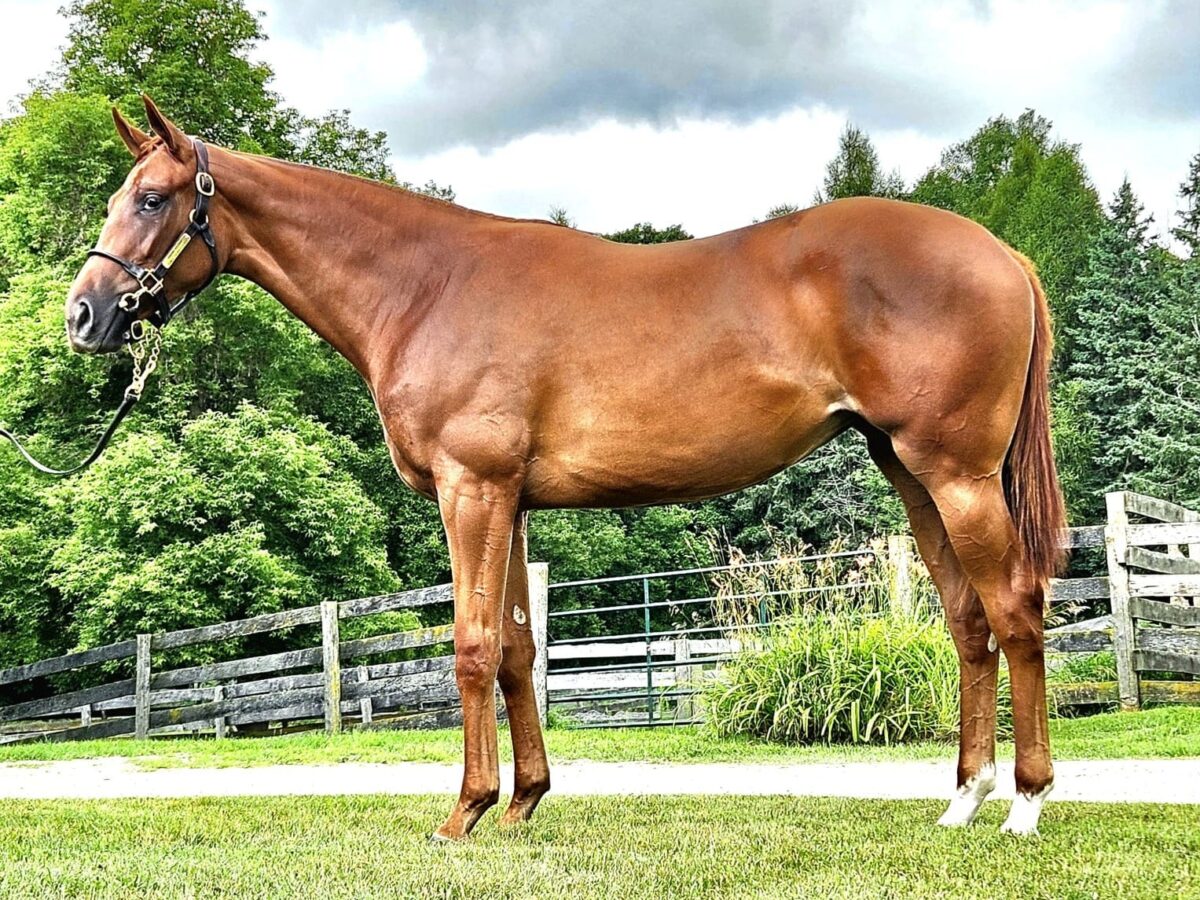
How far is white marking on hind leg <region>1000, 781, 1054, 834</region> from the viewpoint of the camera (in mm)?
3539

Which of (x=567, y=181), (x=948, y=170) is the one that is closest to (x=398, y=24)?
(x=567, y=181)

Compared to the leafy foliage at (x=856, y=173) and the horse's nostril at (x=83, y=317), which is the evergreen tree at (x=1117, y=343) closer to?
the leafy foliage at (x=856, y=173)

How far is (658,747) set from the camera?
27.3 ft

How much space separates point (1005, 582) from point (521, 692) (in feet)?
6.40

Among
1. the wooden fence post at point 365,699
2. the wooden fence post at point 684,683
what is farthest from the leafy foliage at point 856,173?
the wooden fence post at point 365,699

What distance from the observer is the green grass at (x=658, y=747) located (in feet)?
23.4

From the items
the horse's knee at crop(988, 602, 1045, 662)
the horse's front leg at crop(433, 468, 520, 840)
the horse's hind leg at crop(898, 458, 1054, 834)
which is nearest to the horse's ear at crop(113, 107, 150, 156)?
the horse's front leg at crop(433, 468, 520, 840)

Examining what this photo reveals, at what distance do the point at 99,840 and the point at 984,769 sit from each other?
340 cm

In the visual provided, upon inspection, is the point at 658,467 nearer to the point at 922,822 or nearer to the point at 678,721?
the point at 922,822

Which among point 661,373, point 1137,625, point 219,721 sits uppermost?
point 661,373

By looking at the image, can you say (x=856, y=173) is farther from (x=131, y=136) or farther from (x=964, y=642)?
(x=131, y=136)

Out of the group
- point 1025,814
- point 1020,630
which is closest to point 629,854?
point 1025,814

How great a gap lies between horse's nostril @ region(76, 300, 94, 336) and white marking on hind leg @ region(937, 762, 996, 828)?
148 inches

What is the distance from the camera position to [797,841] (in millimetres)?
3471
